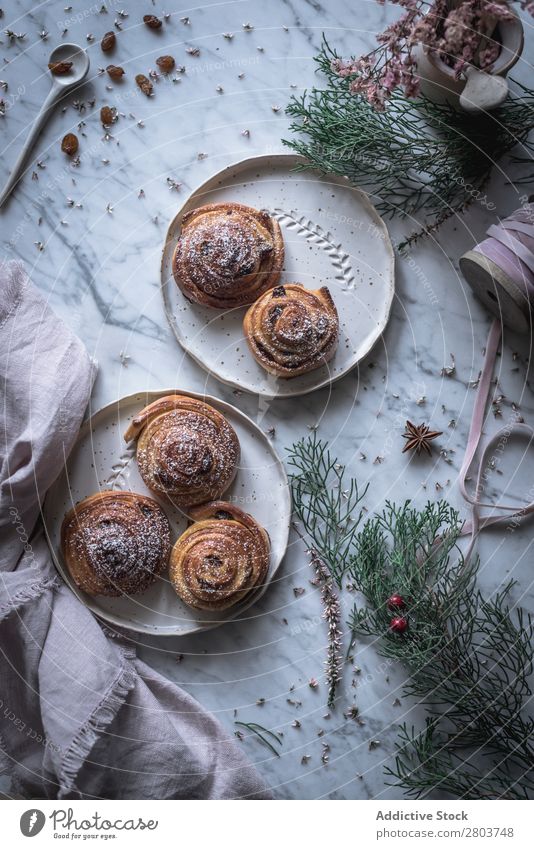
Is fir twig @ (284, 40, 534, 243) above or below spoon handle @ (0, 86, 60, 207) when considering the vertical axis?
below

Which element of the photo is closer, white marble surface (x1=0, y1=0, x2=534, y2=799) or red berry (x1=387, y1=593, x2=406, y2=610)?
red berry (x1=387, y1=593, x2=406, y2=610)

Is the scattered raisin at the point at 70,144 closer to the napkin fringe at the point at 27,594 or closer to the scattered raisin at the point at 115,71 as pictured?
the scattered raisin at the point at 115,71

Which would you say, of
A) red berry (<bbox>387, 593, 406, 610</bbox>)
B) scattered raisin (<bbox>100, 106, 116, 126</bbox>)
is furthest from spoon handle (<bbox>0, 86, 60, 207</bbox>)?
red berry (<bbox>387, 593, 406, 610</bbox>)

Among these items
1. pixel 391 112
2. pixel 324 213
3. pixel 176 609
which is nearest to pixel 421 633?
pixel 176 609

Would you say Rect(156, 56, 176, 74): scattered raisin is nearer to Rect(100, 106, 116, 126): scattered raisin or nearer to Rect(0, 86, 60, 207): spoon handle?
Rect(100, 106, 116, 126): scattered raisin

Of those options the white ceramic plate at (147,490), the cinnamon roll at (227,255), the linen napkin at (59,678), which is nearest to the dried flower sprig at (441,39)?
the cinnamon roll at (227,255)
